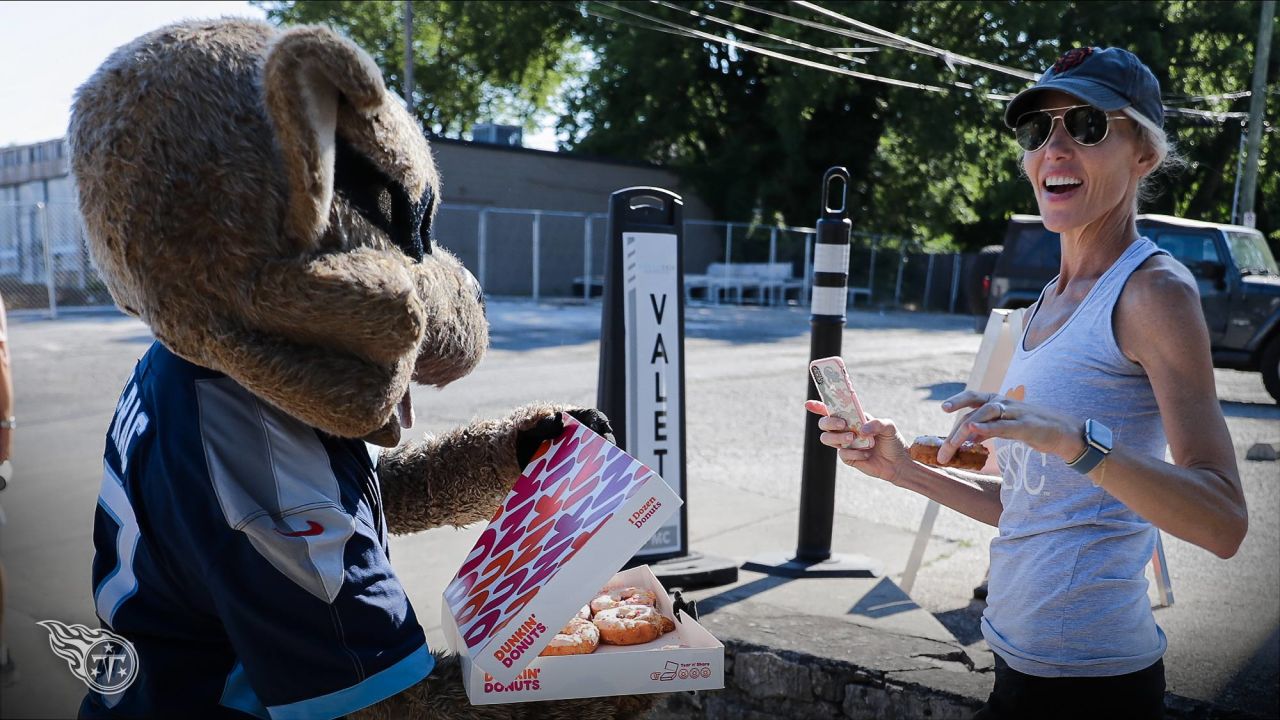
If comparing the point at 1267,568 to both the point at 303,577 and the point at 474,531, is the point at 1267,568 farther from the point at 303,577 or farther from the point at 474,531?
the point at 303,577

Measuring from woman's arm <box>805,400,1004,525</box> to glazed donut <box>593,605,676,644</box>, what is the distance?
534 mm

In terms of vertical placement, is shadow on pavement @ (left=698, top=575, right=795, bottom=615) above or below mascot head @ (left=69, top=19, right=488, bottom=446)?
below

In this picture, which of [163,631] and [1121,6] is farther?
[1121,6]

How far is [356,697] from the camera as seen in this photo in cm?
132

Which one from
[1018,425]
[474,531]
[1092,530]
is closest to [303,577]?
[1018,425]

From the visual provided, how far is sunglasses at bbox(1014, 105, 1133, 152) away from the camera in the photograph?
1822 mm

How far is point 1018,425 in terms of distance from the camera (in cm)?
154

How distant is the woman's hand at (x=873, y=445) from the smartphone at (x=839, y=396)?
0.04 ft

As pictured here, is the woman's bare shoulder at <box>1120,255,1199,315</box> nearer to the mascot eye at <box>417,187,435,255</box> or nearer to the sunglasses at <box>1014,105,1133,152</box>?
the sunglasses at <box>1014,105,1133,152</box>

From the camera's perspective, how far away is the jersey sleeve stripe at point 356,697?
51.6 inches

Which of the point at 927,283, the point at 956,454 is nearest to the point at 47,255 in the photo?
the point at 956,454

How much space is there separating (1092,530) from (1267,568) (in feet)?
14.4

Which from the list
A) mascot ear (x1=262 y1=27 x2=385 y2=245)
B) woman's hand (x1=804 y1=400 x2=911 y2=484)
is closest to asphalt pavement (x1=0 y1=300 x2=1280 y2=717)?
woman's hand (x1=804 y1=400 x2=911 y2=484)

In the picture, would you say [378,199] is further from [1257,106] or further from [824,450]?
[1257,106]
